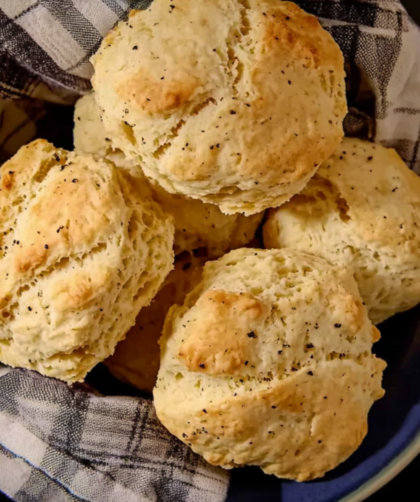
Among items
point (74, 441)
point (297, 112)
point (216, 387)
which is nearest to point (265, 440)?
point (216, 387)

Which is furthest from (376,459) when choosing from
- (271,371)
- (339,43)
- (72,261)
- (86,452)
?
(339,43)

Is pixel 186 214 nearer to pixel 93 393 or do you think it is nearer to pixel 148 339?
pixel 148 339

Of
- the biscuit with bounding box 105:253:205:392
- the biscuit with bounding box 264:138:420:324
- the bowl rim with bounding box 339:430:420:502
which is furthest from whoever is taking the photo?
the biscuit with bounding box 105:253:205:392

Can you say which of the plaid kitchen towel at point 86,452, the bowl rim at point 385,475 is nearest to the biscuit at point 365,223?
the bowl rim at point 385,475

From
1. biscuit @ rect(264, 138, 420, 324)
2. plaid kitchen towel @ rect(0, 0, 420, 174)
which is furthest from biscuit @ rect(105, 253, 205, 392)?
plaid kitchen towel @ rect(0, 0, 420, 174)

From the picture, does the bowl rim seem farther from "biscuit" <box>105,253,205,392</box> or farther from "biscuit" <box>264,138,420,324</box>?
"biscuit" <box>105,253,205,392</box>

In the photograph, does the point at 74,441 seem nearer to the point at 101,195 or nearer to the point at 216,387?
the point at 216,387
